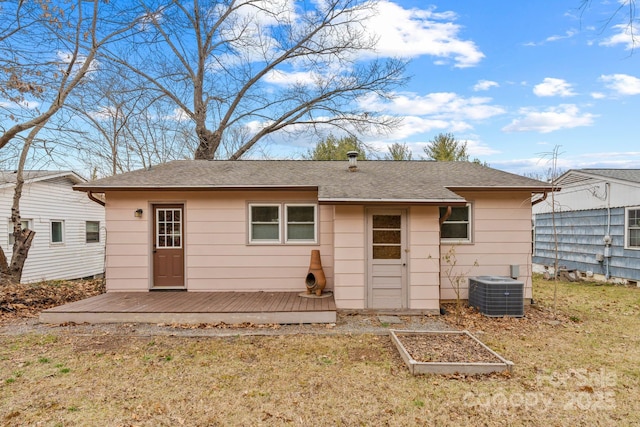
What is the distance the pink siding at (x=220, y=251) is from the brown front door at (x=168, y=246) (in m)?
0.15

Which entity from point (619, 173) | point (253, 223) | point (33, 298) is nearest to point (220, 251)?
point (253, 223)

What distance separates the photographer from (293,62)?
51.9ft

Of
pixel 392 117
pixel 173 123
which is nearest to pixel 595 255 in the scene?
pixel 392 117

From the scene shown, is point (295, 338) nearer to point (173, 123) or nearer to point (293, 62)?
point (173, 123)

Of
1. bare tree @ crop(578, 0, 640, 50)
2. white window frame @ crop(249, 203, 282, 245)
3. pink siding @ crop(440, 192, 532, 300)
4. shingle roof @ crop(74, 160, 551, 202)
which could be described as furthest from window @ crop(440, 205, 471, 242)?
bare tree @ crop(578, 0, 640, 50)

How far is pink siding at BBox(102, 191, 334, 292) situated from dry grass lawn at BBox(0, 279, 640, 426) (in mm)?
2186

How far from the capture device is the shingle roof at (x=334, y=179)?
627 centimetres

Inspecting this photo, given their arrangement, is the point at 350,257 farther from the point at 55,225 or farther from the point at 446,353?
the point at 55,225

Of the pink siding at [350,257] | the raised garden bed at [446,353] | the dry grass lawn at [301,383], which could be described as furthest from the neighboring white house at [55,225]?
the raised garden bed at [446,353]

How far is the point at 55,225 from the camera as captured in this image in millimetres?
13406

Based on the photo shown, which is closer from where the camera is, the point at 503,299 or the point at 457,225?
the point at 503,299

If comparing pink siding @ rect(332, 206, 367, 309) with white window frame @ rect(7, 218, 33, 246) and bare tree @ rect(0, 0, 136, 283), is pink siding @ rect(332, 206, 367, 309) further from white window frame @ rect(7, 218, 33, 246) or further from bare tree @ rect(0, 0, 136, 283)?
white window frame @ rect(7, 218, 33, 246)

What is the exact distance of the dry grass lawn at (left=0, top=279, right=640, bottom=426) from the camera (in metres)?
3.03

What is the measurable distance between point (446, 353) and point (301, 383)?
1.90 metres
